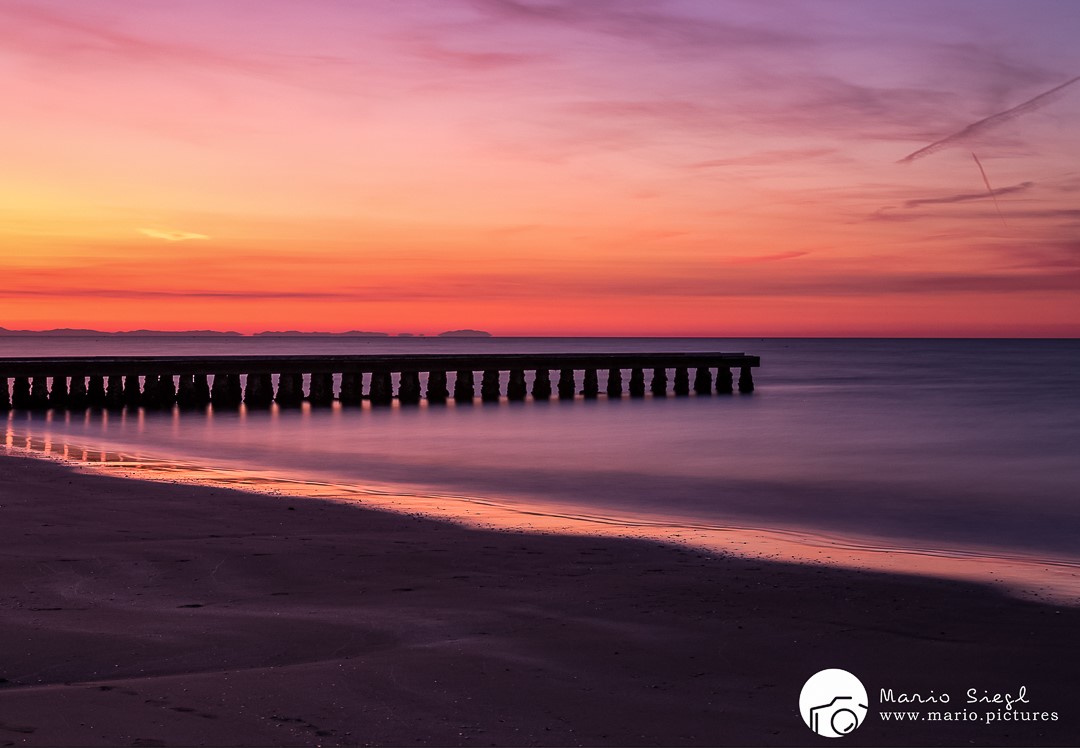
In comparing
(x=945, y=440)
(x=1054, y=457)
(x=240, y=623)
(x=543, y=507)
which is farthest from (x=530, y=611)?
(x=945, y=440)

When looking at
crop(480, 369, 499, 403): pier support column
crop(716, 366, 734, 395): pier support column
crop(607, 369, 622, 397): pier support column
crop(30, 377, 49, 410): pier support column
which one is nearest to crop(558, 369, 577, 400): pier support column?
crop(607, 369, 622, 397): pier support column

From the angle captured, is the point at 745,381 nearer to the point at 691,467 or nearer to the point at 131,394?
the point at 131,394

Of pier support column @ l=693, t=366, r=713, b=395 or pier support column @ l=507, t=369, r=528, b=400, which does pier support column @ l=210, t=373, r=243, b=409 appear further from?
pier support column @ l=693, t=366, r=713, b=395

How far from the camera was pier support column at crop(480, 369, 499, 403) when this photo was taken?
39938mm

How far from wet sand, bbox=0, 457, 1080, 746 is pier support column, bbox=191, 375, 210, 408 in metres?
25.2

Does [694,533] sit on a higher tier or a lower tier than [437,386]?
lower

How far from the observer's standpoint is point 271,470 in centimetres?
1822

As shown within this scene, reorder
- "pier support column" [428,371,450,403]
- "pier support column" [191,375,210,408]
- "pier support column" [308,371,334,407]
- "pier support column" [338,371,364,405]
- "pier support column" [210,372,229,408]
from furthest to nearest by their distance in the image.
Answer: "pier support column" [428,371,450,403] < "pier support column" [338,371,364,405] < "pier support column" [308,371,334,407] < "pier support column" [210,372,229,408] < "pier support column" [191,375,210,408]

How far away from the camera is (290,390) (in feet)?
117

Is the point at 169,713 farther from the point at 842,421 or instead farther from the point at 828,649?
the point at 842,421

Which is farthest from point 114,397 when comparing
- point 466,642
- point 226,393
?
point 466,642

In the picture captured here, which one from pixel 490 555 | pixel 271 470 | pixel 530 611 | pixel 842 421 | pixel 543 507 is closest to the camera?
pixel 530 611

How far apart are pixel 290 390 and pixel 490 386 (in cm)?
780

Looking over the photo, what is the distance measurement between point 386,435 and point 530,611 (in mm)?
19411
